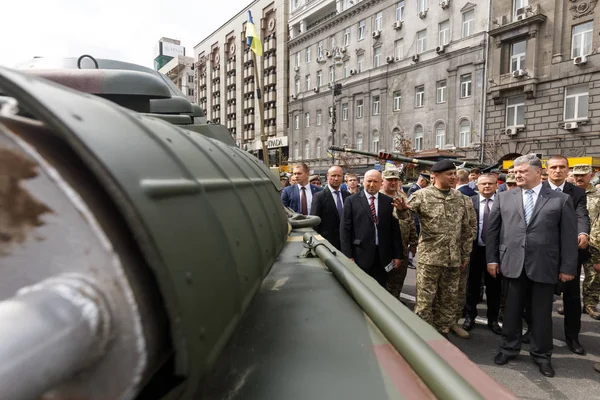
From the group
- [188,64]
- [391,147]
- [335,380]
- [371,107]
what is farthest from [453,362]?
[188,64]

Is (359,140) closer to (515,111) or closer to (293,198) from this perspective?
(515,111)

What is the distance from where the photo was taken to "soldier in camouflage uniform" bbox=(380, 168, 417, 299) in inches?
194

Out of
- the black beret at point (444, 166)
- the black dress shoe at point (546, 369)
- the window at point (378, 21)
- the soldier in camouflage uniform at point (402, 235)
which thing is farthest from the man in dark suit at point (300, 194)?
the window at point (378, 21)

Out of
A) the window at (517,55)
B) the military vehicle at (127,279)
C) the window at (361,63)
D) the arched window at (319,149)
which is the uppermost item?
the window at (361,63)

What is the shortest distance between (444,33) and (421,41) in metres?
1.84

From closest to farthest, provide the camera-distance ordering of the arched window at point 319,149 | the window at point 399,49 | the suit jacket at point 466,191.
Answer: the suit jacket at point 466,191 < the window at point 399,49 < the arched window at point 319,149

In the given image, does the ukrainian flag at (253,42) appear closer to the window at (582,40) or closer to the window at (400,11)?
the window at (582,40)

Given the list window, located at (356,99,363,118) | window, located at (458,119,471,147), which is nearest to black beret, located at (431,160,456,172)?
window, located at (458,119,471,147)

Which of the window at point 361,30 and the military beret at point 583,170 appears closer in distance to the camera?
the military beret at point 583,170

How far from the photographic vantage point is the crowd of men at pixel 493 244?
3.71 meters

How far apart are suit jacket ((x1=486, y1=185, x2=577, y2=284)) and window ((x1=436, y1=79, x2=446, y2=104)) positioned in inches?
947

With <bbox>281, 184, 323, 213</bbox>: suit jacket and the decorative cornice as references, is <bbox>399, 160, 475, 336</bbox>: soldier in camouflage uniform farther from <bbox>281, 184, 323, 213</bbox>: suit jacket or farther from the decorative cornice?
the decorative cornice

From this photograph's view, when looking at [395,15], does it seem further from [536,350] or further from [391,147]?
[536,350]

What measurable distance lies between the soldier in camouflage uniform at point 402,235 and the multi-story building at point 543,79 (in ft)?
62.2
